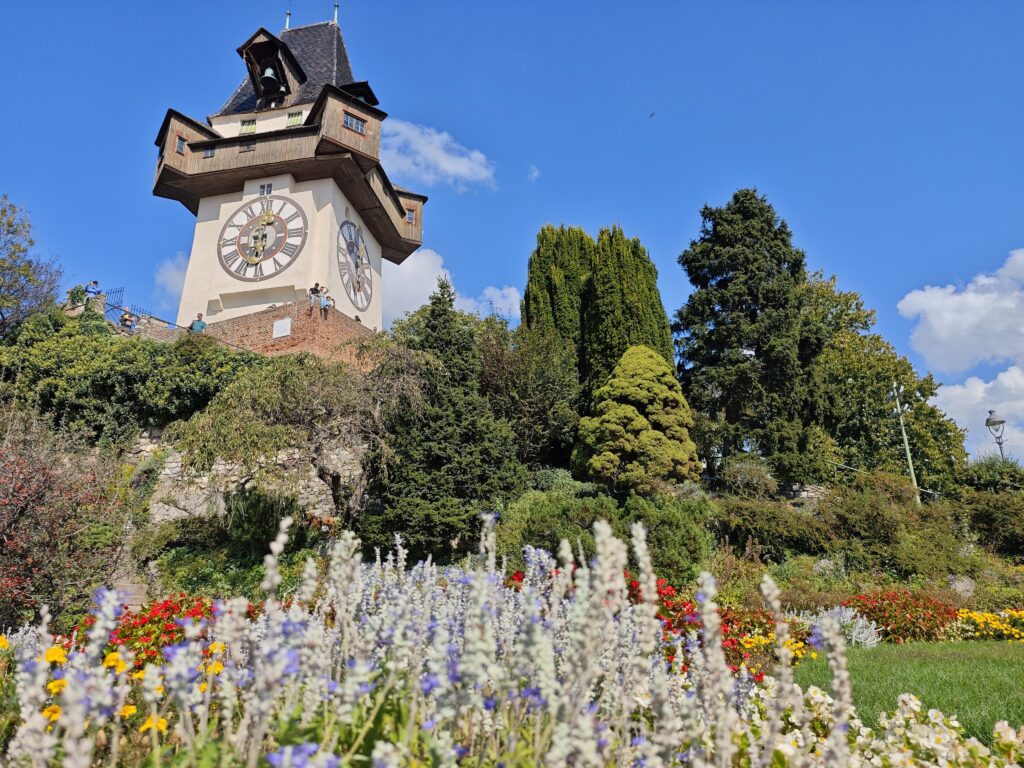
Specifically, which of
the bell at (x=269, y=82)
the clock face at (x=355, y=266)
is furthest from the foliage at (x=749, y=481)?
the bell at (x=269, y=82)

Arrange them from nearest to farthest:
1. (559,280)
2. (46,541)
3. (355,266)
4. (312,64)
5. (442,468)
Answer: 1. (46,541)
2. (442,468)
3. (559,280)
4. (355,266)
5. (312,64)

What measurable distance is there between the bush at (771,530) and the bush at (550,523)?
119 inches

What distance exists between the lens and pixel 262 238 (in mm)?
20641

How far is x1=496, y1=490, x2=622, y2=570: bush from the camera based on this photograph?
9.54 m

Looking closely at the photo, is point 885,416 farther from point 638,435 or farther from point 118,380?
point 118,380

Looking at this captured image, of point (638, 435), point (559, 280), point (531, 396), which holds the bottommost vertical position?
point (638, 435)

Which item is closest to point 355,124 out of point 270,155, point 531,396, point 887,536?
point 270,155

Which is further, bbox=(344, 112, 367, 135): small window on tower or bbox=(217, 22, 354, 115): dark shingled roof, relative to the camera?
bbox=(217, 22, 354, 115): dark shingled roof

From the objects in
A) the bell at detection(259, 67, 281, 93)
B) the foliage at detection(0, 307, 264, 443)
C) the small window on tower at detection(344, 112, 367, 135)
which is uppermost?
the bell at detection(259, 67, 281, 93)

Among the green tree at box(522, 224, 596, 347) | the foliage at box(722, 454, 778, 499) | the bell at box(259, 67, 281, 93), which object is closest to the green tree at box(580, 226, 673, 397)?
the green tree at box(522, 224, 596, 347)

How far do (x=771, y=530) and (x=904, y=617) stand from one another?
355 centimetres

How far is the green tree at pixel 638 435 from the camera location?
12750 mm

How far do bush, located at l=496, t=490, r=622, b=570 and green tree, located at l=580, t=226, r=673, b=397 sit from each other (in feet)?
21.7

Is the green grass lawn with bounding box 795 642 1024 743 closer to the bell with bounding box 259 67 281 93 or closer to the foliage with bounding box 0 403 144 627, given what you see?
the foliage with bounding box 0 403 144 627
